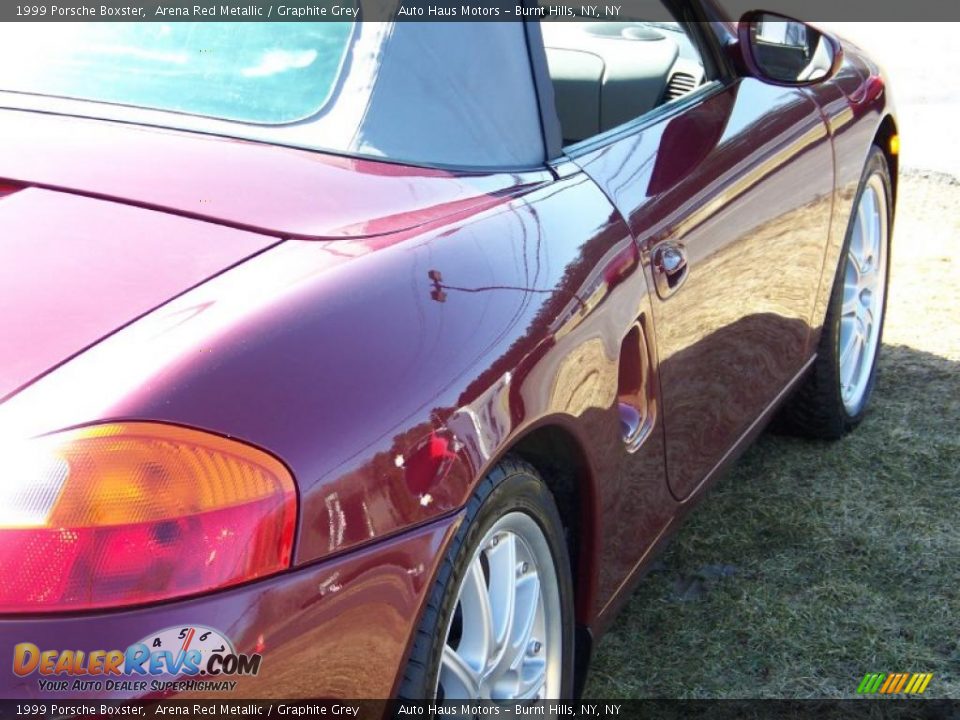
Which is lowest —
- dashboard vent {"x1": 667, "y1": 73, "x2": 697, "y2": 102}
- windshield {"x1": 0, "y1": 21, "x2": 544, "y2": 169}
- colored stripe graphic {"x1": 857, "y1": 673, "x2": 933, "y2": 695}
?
colored stripe graphic {"x1": 857, "y1": 673, "x2": 933, "y2": 695}

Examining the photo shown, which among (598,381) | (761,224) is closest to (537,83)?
(598,381)

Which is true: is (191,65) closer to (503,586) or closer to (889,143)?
(503,586)

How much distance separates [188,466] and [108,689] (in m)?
0.25

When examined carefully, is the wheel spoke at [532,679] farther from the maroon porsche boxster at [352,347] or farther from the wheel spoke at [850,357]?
the wheel spoke at [850,357]

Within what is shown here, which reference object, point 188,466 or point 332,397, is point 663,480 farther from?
point 188,466

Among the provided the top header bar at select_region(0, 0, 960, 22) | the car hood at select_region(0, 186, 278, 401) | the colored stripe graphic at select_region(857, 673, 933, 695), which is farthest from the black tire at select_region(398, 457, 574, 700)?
the colored stripe graphic at select_region(857, 673, 933, 695)

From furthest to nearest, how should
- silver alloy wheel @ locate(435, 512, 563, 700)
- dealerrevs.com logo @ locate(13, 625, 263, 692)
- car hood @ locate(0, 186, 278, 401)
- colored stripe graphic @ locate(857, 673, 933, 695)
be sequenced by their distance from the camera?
colored stripe graphic @ locate(857, 673, 933, 695) < silver alloy wheel @ locate(435, 512, 563, 700) < car hood @ locate(0, 186, 278, 401) < dealerrevs.com logo @ locate(13, 625, 263, 692)

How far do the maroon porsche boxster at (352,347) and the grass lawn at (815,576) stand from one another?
0.40 m

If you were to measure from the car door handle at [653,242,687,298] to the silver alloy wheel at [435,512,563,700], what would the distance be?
60 cm

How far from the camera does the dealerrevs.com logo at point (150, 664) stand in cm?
125

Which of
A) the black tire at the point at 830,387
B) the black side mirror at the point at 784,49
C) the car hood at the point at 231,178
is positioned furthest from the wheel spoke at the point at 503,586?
the black tire at the point at 830,387

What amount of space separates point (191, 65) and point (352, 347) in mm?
877

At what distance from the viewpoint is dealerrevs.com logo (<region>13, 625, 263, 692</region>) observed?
4.12 ft

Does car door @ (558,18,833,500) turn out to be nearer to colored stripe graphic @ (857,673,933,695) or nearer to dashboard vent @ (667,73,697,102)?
dashboard vent @ (667,73,697,102)
